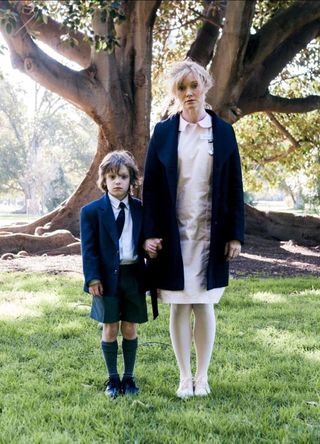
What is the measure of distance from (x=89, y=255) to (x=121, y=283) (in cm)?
28

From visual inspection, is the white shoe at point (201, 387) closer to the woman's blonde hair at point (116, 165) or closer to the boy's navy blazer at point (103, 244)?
the boy's navy blazer at point (103, 244)

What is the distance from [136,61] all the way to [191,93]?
778 cm

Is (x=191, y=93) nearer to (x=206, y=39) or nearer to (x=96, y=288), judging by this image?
(x=96, y=288)

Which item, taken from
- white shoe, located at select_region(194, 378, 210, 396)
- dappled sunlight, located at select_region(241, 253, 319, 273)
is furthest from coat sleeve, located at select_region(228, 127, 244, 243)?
dappled sunlight, located at select_region(241, 253, 319, 273)

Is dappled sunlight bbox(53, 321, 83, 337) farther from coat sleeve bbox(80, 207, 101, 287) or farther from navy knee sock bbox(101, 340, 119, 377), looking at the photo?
coat sleeve bbox(80, 207, 101, 287)

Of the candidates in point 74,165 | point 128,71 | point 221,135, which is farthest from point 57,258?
point 74,165

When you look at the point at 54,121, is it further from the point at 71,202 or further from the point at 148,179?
the point at 148,179

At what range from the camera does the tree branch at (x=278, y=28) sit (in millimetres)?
11320

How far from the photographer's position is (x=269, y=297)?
7.11 meters

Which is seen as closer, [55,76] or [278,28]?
[55,76]

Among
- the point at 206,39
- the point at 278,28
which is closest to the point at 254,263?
the point at 278,28

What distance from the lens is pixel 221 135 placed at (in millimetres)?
3602

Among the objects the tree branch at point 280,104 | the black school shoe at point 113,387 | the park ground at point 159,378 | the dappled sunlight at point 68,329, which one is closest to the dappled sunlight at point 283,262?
the tree branch at point 280,104

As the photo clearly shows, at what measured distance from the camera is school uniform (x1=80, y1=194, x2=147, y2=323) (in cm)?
356
